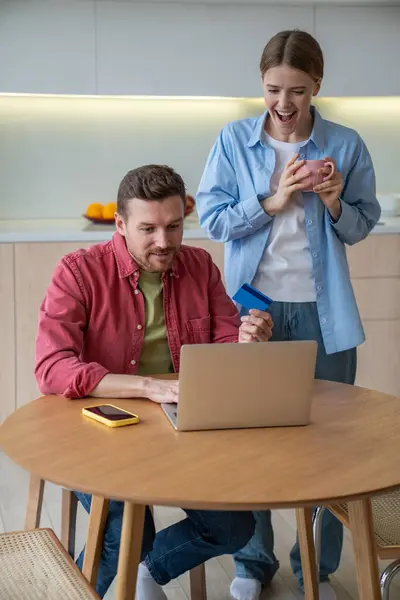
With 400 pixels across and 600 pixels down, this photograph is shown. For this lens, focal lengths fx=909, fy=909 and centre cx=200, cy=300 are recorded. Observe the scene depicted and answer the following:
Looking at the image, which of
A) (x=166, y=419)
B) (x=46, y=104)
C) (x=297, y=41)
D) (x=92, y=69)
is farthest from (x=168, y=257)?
(x=46, y=104)

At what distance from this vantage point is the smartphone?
1.82 m

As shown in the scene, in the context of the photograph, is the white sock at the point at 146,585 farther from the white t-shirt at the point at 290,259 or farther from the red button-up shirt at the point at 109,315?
the white t-shirt at the point at 290,259

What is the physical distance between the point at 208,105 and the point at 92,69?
0.70m

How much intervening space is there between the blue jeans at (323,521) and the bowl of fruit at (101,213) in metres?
1.93

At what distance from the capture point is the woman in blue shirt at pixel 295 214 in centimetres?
239

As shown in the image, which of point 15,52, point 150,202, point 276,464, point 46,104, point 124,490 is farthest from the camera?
point 46,104

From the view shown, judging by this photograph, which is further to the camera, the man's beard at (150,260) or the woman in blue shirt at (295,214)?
the woman in blue shirt at (295,214)

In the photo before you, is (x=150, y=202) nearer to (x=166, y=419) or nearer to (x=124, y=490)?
(x=166, y=419)

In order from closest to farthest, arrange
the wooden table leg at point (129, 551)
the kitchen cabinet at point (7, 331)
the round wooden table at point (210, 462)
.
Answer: the round wooden table at point (210, 462) < the wooden table leg at point (129, 551) < the kitchen cabinet at point (7, 331)

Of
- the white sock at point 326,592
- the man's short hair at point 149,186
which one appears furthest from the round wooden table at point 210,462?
the white sock at point 326,592

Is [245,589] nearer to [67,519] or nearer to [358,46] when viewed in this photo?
[67,519]

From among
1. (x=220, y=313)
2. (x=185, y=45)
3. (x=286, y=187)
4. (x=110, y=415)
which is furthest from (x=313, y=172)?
(x=185, y=45)

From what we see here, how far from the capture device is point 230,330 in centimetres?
232

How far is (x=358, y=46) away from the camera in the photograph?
446 cm
